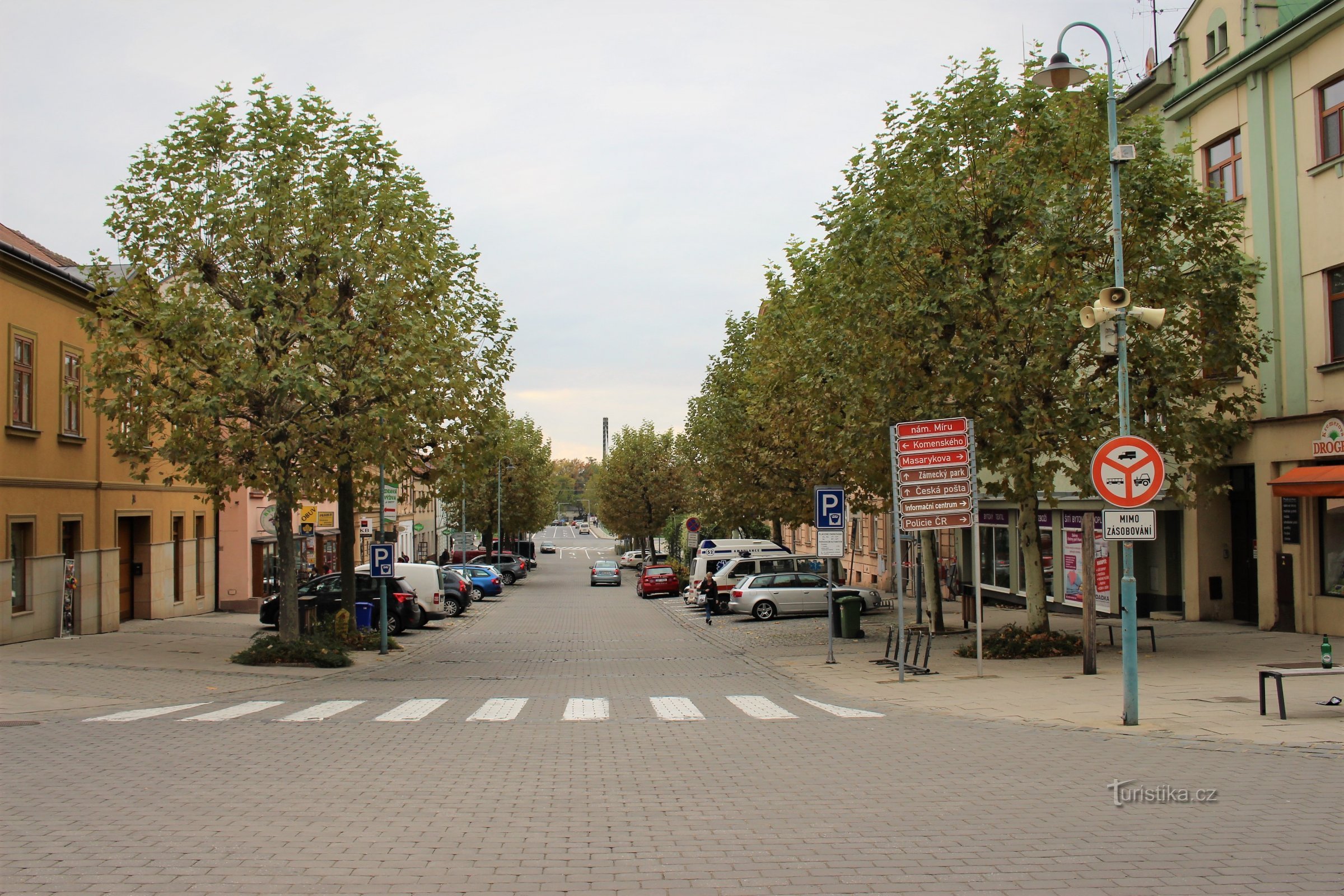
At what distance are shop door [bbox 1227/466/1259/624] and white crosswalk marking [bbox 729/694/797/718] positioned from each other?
13.4m

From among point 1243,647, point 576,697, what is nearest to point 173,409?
point 576,697

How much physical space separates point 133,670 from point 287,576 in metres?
2.86

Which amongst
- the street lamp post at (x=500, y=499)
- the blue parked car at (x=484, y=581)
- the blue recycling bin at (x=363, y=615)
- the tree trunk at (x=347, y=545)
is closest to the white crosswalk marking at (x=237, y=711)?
the tree trunk at (x=347, y=545)

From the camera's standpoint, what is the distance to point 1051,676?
55.5 ft

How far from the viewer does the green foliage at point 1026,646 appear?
64.6ft

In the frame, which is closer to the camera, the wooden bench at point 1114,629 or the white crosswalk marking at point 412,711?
the white crosswalk marking at point 412,711

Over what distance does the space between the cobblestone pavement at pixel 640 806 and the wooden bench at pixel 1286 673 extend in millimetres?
1668

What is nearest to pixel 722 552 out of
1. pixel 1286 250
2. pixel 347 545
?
pixel 347 545

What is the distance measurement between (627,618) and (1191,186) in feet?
77.5

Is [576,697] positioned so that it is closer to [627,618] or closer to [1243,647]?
[1243,647]

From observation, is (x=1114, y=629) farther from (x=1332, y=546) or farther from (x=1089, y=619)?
(x=1089, y=619)

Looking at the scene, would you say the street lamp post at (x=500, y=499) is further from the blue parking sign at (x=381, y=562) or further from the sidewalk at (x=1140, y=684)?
the sidewalk at (x=1140, y=684)

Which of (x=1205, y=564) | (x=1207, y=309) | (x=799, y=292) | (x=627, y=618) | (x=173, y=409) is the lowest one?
(x=627, y=618)

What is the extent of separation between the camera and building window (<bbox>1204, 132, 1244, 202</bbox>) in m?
23.1
